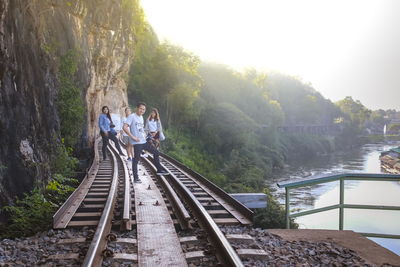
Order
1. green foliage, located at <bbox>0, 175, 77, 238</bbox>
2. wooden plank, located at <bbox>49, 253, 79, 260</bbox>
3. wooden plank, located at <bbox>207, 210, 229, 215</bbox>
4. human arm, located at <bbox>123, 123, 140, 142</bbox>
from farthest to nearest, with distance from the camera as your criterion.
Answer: human arm, located at <bbox>123, 123, 140, 142</bbox>
wooden plank, located at <bbox>207, 210, 229, 215</bbox>
green foliage, located at <bbox>0, 175, 77, 238</bbox>
wooden plank, located at <bbox>49, 253, 79, 260</bbox>

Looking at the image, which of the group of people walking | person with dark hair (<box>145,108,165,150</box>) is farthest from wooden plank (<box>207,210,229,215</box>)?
person with dark hair (<box>145,108,165,150</box>)

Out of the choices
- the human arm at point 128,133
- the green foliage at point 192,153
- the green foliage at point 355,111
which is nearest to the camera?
the human arm at point 128,133

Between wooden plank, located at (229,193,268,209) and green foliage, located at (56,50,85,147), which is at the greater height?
green foliage, located at (56,50,85,147)

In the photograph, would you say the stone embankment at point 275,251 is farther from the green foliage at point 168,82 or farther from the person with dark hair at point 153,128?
the green foliage at point 168,82

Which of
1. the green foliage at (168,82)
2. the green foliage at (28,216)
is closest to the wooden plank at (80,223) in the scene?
the green foliage at (28,216)

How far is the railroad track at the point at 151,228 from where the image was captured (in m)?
3.87

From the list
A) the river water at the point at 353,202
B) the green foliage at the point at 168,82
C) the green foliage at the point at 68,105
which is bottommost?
the river water at the point at 353,202

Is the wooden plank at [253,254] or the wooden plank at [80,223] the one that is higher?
the wooden plank at [80,223]

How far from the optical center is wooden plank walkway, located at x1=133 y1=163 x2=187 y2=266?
390 cm

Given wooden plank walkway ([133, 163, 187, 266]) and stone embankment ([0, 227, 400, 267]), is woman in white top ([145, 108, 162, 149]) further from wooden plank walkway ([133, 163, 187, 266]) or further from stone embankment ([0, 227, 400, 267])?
stone embankment ([0, 227, 400, 267])

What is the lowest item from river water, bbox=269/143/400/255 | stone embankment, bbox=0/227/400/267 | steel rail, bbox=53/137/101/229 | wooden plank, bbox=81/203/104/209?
river water, bbox=269/143/400/255

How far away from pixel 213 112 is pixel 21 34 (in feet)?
129

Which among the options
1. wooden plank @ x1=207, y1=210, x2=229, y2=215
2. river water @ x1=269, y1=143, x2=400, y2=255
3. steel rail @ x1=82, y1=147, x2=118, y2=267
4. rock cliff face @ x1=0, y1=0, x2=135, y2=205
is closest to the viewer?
steel rail @ x1=82, y1=147, x2=118, y2=267

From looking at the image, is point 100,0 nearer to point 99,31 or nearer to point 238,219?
point 99,31
